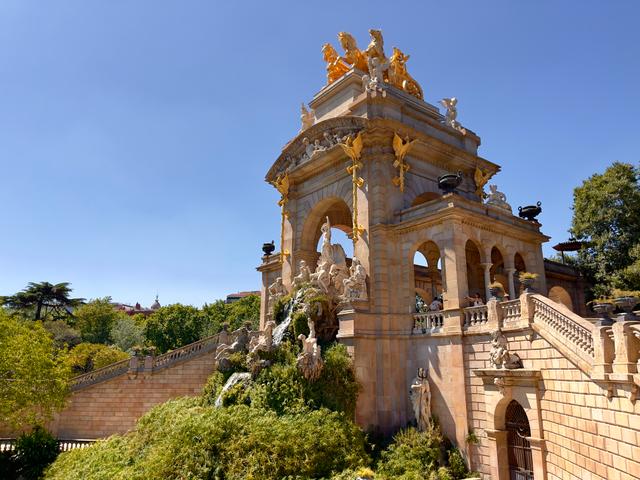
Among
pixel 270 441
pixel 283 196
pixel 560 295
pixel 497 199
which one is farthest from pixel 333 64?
pixel 270 441

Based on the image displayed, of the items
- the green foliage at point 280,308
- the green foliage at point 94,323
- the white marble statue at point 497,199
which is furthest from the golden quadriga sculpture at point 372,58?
the green foliage at point 94,323

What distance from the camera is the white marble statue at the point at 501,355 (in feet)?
44.3

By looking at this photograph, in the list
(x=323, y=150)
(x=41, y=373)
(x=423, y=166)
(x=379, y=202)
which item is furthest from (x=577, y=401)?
(x=41, y=373)

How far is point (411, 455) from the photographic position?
49.4ft

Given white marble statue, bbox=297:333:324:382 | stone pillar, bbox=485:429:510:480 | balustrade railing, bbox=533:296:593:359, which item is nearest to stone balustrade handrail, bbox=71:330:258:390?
white marble statue, bbox=297:333:324:382

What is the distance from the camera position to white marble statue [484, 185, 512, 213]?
20431mm

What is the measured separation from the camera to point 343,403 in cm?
1636

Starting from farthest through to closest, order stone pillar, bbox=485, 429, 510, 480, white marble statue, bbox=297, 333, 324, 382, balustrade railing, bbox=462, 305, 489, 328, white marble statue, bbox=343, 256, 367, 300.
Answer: white marble statue, bbox=343, 256, 367, 300 < white marble statue, bbox=297, 333, 324, 382 < balustrade railing, bbox=462, 305, 489, 328 < stone pillar, bbox=485, 429, 510, 480

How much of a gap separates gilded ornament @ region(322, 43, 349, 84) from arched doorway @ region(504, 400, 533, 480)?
19.1 metres

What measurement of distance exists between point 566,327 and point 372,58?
16.5 m

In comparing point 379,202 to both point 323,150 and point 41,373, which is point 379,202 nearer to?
point 323,150

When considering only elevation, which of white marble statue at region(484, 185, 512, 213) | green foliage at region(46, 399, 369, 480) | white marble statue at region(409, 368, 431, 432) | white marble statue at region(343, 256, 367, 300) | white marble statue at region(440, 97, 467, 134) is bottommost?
green foliage at region(46, 399, 369, 480)

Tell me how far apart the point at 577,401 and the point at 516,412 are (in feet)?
11.4

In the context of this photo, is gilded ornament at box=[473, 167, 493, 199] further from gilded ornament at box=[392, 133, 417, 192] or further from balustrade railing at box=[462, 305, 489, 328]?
balustrade railing at box=[462, 305, 489, 328]
